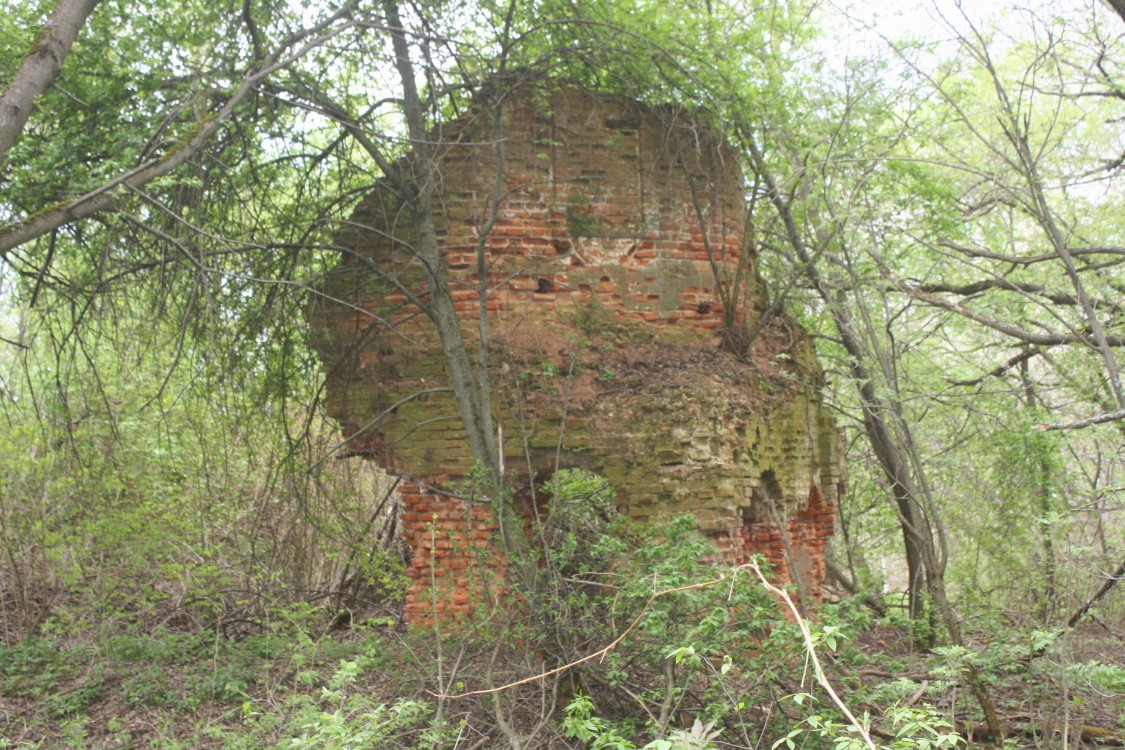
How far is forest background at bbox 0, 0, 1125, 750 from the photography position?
5773mm

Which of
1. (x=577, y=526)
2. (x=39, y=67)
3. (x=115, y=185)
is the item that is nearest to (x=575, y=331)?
(x=577, y=526)

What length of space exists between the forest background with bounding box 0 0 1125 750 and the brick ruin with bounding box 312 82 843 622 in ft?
1.28

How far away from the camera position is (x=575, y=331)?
26.9ft

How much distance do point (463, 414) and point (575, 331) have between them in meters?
1.47

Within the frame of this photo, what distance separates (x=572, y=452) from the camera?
306 inches

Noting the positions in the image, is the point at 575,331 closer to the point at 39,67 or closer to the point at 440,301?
the point at 440,301

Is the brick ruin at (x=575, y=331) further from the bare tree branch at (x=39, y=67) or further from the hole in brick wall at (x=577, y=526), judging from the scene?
the bare tree branch at (x=39, y=67)

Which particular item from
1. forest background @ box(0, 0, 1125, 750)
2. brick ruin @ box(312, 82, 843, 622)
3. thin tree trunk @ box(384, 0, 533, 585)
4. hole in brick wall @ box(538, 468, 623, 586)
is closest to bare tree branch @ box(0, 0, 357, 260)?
forest background @ box(0, 0, 1125, 750)

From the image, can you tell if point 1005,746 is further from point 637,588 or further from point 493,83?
point 493,83

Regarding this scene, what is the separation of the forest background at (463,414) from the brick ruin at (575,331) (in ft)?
1.28

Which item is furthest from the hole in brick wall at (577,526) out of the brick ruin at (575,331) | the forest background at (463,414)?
the brick ruin at (575,331)

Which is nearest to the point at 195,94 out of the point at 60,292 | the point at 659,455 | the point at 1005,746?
the point at 60,292

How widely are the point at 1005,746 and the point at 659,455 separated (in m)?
3.11

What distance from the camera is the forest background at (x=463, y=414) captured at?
5.77 meters
